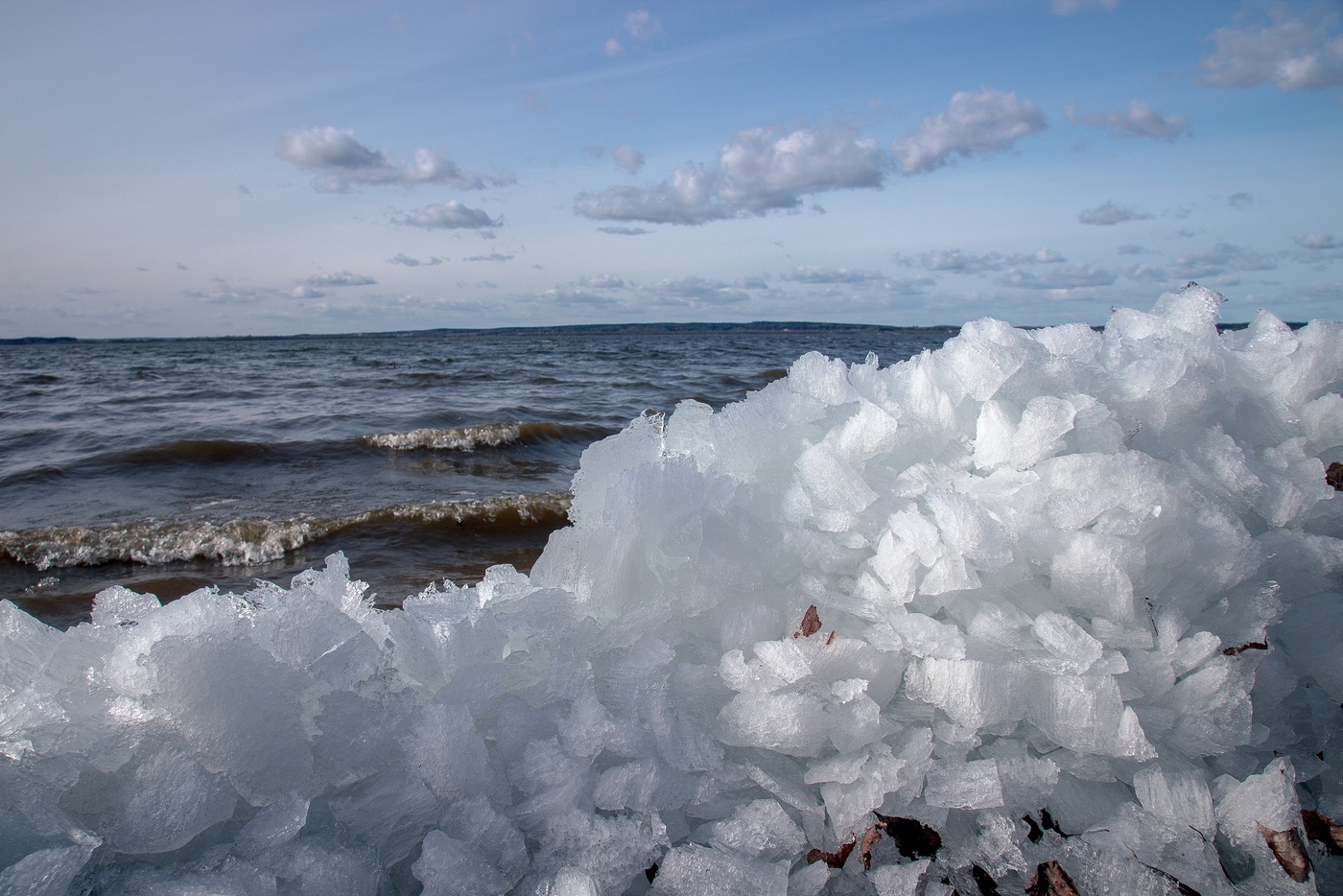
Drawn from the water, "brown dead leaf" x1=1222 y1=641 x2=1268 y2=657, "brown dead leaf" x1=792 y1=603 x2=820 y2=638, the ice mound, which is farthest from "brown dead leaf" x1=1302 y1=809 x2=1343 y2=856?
the water

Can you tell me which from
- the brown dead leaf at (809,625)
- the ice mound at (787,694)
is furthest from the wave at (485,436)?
the brown dead leaf at (809,625)

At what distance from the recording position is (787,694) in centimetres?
152

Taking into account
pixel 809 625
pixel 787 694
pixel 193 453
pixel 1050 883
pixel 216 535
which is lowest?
pixel 216 535

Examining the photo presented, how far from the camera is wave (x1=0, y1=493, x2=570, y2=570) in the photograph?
17.2ft

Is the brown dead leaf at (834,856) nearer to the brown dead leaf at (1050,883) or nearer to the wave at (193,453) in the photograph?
the brown dead leaf at (1050,883)

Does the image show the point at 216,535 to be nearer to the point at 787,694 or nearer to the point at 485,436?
the point at 485,436

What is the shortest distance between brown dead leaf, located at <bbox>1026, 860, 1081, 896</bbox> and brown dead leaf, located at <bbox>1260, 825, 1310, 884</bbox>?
0.40 meters

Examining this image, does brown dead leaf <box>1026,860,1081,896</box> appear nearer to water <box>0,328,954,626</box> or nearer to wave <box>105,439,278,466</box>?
water <box>0,328,954,626</box>

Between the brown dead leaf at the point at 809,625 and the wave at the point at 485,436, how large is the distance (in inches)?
323

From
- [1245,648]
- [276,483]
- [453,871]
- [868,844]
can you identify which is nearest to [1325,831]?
[1245,648]

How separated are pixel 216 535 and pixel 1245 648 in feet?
20.2

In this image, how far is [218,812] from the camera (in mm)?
1255

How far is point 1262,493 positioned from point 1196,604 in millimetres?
479

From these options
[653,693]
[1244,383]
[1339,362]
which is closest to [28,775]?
[653,693]
